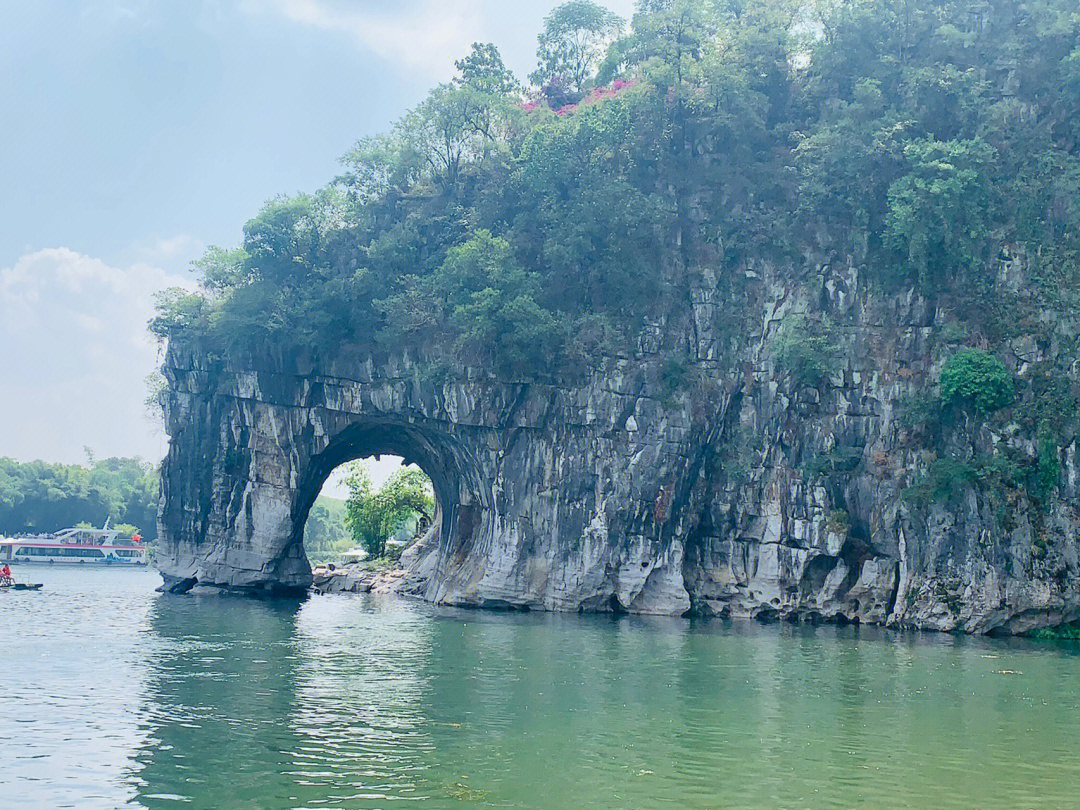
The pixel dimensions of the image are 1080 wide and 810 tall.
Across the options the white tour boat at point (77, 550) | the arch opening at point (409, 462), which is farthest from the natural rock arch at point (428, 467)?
the white tour boat at point (77, 550)

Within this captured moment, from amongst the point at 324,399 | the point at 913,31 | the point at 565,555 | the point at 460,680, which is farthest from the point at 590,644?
the point at 913,31

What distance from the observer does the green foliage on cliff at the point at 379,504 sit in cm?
5781

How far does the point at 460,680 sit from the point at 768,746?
6.61m

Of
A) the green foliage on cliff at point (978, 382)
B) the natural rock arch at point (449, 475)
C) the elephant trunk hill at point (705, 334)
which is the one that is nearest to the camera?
the green foliage on cliff at point (978, 382)

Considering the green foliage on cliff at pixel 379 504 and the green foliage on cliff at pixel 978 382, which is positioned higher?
the green foliage on cliff at pixel 978 382

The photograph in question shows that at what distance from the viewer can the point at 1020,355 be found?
3058 centimetres

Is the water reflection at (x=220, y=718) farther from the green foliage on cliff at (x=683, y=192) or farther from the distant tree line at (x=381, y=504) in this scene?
the distant tree line at (x=381, y=504)

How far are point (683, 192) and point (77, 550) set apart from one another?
63.5 m

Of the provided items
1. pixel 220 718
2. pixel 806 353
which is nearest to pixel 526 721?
pixel 220 718

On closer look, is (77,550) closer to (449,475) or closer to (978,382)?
(449,475)

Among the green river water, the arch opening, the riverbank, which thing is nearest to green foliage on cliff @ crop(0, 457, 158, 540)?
the riverbank

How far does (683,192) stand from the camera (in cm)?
3716

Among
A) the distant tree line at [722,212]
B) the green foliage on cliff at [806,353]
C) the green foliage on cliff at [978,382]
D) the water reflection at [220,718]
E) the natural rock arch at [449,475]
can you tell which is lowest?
the water reflection at [220,718]

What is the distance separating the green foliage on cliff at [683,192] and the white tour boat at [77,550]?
45.9m
